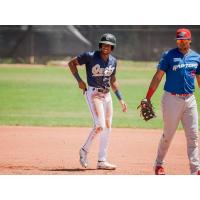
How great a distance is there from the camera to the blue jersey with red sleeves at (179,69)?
654 cm

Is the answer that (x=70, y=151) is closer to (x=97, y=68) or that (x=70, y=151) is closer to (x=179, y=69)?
(x=97, y=68)

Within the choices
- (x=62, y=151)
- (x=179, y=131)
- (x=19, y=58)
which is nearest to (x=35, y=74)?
(x=19, y=58)

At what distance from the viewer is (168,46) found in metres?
14.9

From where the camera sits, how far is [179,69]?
655cm

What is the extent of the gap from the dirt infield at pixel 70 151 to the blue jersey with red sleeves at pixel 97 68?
1.13 metres

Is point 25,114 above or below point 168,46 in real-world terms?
below

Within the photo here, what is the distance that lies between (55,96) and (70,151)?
6476 millimetres

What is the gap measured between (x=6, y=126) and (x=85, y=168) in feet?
14.2

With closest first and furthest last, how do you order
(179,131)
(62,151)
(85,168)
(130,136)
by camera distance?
(85,168) < (62,151) < (130,136) < (179,131)

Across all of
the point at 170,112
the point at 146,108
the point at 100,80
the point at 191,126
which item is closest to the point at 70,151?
the point at 100,80

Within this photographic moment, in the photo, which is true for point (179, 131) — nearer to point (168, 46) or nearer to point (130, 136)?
point (130, 136)
